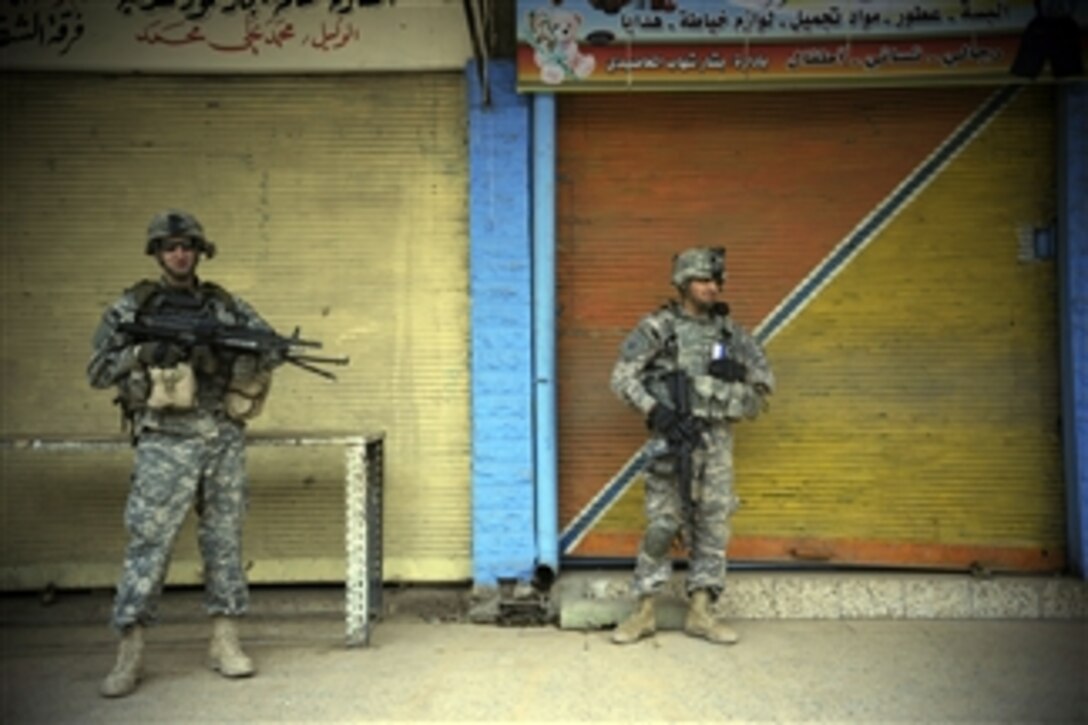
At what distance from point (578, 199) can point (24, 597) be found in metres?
4.11

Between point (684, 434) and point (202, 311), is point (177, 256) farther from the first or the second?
point (684, 434)

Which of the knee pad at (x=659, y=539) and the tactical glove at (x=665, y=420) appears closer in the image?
the tactical glove at (x=665, y=420)

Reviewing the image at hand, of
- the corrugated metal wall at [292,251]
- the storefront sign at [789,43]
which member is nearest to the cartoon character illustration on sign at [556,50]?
the storefront sign at [789,43]

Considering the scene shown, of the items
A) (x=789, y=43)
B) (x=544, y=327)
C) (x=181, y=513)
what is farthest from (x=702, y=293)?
(x=181, y=513)

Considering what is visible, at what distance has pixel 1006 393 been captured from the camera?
5.41 m

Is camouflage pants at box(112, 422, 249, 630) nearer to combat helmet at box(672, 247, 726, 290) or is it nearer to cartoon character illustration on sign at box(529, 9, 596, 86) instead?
combat helmet at box(672, 247, 726, 290)

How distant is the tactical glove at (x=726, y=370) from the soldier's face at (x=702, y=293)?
1.00 ft

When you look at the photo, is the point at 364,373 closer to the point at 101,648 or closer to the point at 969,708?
the point at 101,648

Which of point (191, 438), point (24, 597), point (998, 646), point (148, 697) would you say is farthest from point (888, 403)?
point (24, 597)

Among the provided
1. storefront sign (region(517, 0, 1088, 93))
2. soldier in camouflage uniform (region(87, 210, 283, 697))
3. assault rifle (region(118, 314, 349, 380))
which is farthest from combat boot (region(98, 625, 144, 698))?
storefront sign (region(517, 0, 1088, 93))

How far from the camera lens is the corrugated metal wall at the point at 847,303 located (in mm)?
5406

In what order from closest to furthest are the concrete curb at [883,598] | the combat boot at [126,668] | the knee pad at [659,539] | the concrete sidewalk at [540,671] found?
the concrete sidewalk at [540,671]
the combat boot at [126,668]
the knee pad at [659,539]
the concrete curb at [883,598]

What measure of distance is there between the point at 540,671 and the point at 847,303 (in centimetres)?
283

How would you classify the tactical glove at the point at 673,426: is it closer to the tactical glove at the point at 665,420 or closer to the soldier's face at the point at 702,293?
the tactical glove at the point at 665,420
